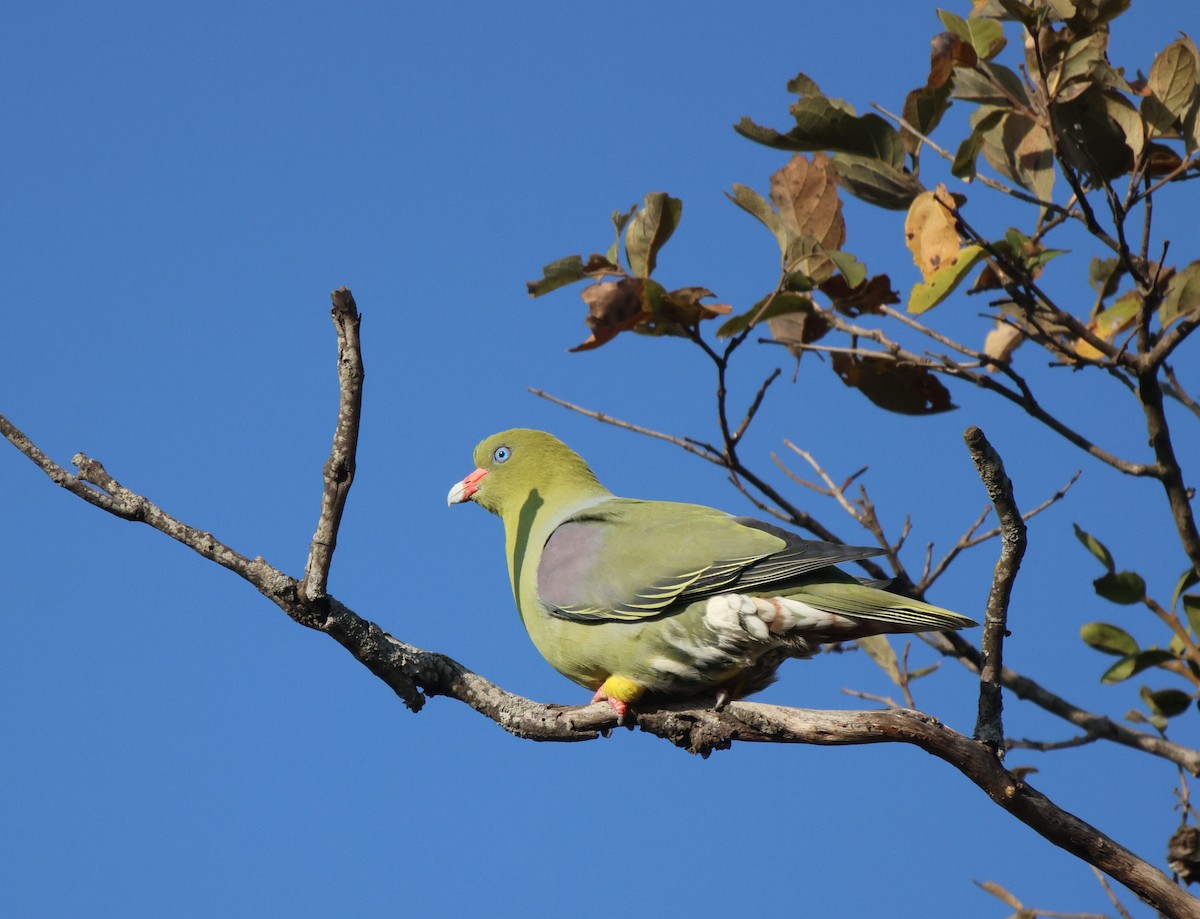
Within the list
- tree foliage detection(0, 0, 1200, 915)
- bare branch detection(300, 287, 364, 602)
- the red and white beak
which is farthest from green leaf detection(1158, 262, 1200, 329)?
bare branch detection(300, 287, 364, 602)

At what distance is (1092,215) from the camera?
4.07 meters

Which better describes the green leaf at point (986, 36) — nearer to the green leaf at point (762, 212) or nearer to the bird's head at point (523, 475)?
the green leaf at point (762, 212)

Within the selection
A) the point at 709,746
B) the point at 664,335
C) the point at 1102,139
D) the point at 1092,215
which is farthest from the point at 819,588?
the point at 1102,139

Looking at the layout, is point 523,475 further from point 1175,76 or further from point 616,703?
point 1175,76

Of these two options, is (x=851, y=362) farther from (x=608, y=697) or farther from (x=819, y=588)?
(x=608, y=697)

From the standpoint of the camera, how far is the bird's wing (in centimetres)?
→ 389

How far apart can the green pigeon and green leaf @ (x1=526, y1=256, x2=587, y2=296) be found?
779 millimetres

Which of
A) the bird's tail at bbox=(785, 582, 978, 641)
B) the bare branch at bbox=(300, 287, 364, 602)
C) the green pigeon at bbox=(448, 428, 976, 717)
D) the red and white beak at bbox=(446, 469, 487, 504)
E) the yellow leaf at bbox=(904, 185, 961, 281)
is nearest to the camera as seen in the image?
the bare branch at bbox=(300, 287, 364, 602)

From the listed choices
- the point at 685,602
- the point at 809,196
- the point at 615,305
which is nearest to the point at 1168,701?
the point at 685,602

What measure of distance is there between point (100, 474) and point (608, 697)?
1.63m

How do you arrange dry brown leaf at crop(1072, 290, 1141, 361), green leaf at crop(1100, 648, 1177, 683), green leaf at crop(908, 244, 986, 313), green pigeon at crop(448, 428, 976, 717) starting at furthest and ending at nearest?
dry brown leaf at crop(1072, 290, 1141, 361), green leaf at crop(1100, 648, 1177, 683), green leaf at crop(908, 244, 986, 313), green pigeon at crop(448, 428, 976, 717)

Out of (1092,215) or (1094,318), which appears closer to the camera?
(1092,215)

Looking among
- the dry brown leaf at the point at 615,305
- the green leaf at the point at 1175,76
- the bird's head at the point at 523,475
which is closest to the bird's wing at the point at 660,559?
the bird's head at the point at 523,475

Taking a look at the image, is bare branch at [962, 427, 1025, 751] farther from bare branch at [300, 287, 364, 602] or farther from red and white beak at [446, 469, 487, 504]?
red and white beak at [446, 469, 487, 504]
